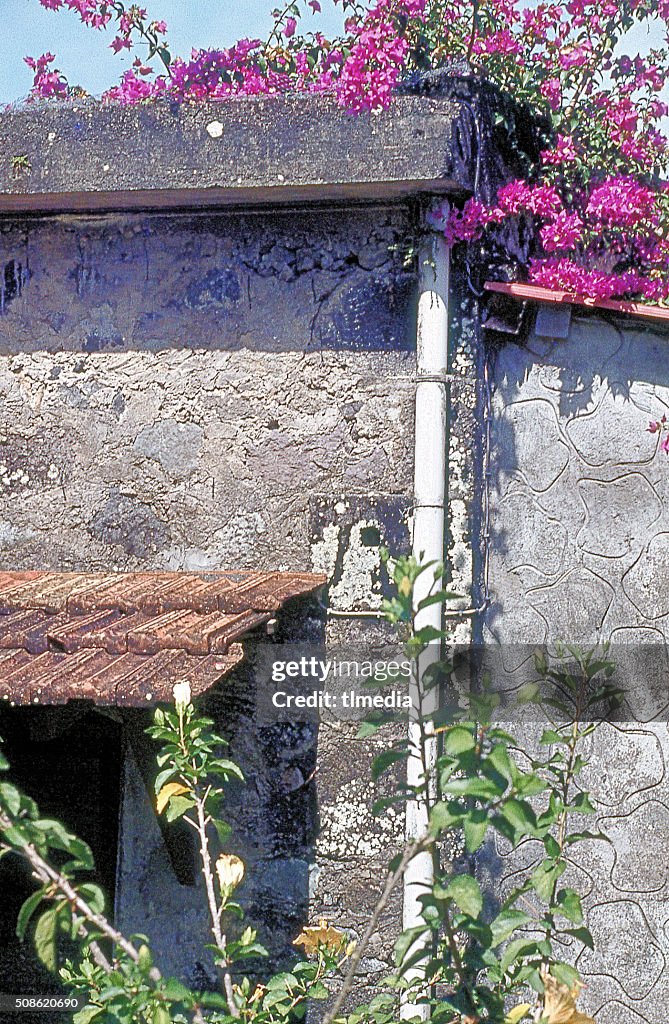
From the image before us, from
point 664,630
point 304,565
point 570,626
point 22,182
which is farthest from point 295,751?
point 22,182

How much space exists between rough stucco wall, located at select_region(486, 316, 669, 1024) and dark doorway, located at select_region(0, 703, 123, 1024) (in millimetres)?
1206

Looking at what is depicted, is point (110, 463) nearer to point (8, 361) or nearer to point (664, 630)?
point (8, 361)

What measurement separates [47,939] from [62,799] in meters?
1.71

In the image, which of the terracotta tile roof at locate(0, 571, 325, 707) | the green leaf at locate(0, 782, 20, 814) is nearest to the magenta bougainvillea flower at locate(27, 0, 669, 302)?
the terracotta tile roof at locate(0, 571, 325, 707)

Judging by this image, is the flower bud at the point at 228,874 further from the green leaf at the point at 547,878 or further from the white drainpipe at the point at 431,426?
the white drainpipe at the point at 431,426

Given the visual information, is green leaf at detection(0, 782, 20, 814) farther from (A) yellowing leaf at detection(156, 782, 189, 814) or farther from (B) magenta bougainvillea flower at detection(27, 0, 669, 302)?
(B) magenta bougainvillea flower at detection(27, 0, 669, 302)

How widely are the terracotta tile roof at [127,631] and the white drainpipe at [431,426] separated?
1.18 ft

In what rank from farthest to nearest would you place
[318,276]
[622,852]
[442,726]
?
[318,276] < [622,852] < [442,726]

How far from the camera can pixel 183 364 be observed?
3582mm

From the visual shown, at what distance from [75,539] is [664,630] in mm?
1883

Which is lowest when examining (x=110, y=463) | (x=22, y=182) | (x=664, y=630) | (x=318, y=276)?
(x=664, y=630)

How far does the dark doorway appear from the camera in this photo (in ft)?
11.0

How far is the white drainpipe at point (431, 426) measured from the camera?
10.8 feet

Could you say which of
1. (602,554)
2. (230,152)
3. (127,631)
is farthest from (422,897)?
(230,152)
